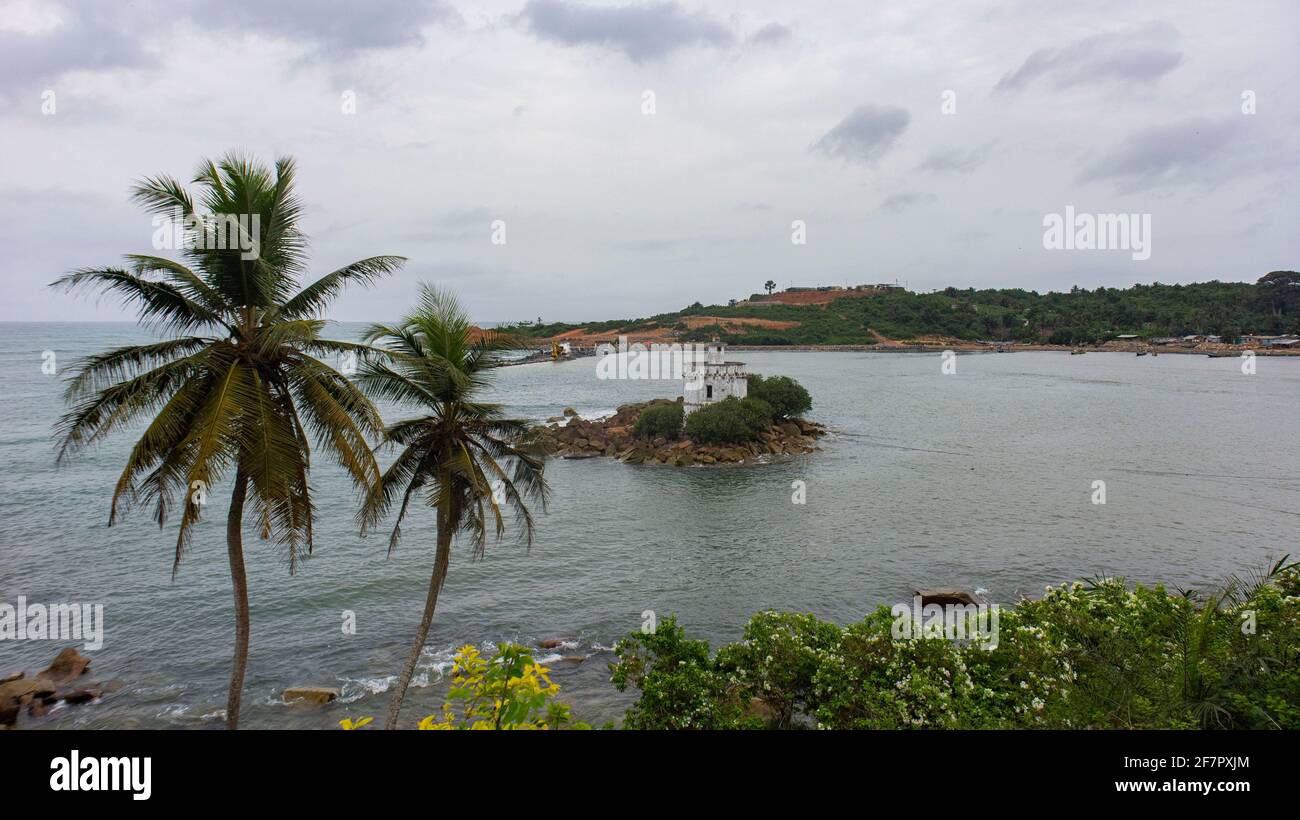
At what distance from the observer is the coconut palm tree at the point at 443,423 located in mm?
11484

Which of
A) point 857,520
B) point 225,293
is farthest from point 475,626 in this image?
point 857,520

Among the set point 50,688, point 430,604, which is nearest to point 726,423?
point 50,688

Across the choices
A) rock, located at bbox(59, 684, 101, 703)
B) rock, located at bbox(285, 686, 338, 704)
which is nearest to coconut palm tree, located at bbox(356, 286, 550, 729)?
rock, located at bbox(285, 686, 338, 704)

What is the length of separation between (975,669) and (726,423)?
38808mm

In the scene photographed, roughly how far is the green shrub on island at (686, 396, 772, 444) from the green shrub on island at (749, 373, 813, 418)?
5.22 m

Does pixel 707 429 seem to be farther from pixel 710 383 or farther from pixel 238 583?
pixel 238 583

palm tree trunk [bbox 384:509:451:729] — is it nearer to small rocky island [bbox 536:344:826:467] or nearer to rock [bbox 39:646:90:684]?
rock [bbox 39:646:90:684]

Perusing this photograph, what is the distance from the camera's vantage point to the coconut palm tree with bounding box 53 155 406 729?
9.52 metres

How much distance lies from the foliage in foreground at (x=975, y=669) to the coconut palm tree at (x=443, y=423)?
4.17 metres

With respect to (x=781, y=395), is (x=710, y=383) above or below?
above

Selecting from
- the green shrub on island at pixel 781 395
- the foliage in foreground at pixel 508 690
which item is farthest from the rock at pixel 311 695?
the green shrub on island at pixel 781 395

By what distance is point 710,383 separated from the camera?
56656 millimetres
